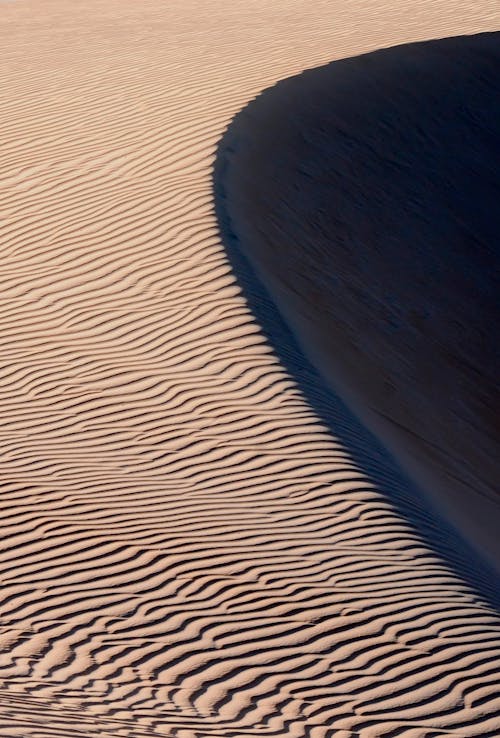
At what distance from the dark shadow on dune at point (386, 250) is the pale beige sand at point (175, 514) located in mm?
260

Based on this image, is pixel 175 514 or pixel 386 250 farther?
pixel 386 250

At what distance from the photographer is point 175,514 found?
7090 millimetres

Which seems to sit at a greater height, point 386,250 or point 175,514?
point 386,250

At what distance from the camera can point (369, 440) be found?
828cm

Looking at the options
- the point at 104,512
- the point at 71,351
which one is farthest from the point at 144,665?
the point at 71,351

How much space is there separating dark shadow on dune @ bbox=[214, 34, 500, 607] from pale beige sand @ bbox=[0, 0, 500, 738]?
0.26 m

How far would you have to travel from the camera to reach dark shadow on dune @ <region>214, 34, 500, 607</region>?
29.4 ft

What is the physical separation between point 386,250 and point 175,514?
6.06 meters

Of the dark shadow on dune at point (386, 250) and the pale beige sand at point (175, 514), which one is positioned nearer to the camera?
the pale beige sand at point (175, 514)

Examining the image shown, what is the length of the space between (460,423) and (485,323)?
9.06 feet

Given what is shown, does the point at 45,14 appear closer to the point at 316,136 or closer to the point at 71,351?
the point at 316,136

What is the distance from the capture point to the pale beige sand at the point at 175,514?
550 cm

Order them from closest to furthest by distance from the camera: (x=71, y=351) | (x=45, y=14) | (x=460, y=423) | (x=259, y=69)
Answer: (x=71, y=351) < (x=460, y=423) < (x=259, y=69) < (x=45, y=14)

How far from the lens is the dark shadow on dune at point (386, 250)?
8961 millimetres
